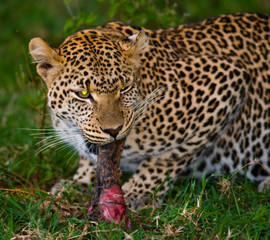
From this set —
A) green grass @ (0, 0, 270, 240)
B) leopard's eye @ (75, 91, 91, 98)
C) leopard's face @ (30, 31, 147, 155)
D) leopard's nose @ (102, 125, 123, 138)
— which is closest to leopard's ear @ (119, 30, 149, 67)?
leopard's face @ (30, 31, 147, 155)

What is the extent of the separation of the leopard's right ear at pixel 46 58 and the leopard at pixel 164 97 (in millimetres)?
11

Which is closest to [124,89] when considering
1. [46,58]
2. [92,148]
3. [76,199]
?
[92,148]

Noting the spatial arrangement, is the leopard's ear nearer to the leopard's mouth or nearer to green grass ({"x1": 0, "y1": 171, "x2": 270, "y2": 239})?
the leopard's mouth

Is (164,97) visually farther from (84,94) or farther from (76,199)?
(76,199)

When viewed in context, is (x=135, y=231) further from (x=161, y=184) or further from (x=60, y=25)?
(x=60, y=25)

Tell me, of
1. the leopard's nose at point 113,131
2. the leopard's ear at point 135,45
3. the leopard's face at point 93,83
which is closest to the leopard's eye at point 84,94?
the leopard's face at point 93,83

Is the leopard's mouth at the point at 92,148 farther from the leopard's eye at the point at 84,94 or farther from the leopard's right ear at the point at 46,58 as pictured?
the leopard's right ear at the point at 46,58

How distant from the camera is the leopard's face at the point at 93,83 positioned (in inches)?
243

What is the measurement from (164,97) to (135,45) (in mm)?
796

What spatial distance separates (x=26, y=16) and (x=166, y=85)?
310 inches

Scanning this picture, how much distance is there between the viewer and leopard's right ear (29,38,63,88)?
20.8ft

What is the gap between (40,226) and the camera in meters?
5.78

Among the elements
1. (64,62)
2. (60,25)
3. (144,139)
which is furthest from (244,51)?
(60,25)

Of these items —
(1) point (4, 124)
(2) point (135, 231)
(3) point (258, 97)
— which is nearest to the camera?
(2) point (135, 231)
